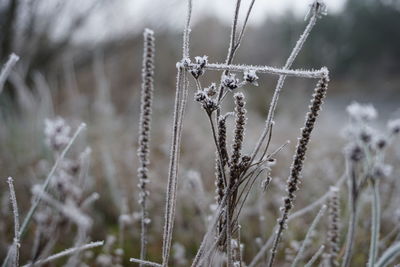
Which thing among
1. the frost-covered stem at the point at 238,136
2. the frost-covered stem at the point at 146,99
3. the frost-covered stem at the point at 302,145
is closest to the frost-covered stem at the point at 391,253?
the frost-covered stem at the point at 302,145

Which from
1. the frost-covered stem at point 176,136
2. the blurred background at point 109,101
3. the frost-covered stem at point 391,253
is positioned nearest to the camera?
the frost-covered stem at point 391,253

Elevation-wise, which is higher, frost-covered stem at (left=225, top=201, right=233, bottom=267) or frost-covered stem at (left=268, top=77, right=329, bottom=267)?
frost-covered stem at (left=268, top=77, right=329, bottom=267)

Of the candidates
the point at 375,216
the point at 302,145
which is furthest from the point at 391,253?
the point at 302,145

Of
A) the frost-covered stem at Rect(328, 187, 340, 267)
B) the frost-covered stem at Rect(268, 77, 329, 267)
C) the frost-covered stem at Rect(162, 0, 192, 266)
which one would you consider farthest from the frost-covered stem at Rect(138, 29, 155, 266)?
the frost-covered stem at Rect(328, 187, 340, 267)

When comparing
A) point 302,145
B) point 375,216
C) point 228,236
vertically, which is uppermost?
point 302,145

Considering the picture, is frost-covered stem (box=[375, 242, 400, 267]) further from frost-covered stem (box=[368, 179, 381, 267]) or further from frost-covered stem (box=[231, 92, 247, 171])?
frost-covered stem (box=[231, 92, 247, 171])

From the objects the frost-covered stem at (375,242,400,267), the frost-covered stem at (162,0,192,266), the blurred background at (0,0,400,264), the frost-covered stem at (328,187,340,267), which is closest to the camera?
the frost-covered stem at (375,242,400,267)

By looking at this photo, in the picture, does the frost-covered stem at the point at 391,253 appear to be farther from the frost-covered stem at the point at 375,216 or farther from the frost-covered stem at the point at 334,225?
the frost-covered stem at the point at 334,225

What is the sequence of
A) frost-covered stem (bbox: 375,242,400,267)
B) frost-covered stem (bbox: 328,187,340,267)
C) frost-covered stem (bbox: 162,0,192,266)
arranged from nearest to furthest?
frost-covered stem (bbox: 375,242,400,267)
frost-covered stem (bbox: 162,0,192,266)
frost-covered stem (bbox: 328,187,340,267)

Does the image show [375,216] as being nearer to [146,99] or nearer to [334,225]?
[334,225]

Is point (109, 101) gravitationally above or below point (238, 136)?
above

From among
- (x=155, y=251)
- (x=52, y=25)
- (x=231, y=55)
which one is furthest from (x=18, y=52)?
(x=231, y=55)
